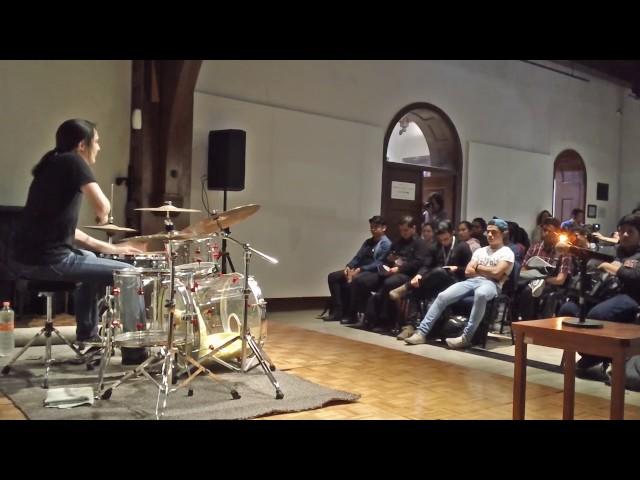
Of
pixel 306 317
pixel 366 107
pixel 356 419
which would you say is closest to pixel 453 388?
pixel 356 419

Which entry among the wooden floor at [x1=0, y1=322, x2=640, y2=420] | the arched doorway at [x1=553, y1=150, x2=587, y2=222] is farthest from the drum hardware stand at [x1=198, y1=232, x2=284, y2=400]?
the arched doorway at [x1=553, y1=150, x2=587, y2=222]

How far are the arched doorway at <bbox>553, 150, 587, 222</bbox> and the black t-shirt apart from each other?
30.6ft

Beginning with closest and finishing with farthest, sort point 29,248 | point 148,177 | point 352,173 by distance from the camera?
point 29,248, point 148,177, point 352,173

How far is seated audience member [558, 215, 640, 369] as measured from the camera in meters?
3.69

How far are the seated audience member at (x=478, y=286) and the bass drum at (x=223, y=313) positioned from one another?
5.69 feet

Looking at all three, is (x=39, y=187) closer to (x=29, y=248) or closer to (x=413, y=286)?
(x=29, y=248)

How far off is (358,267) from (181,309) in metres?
2.99

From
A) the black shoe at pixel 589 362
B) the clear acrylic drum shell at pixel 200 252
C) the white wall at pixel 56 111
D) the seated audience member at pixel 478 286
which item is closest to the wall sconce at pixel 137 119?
the white wall at pixel 56 111

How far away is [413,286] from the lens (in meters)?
5.54

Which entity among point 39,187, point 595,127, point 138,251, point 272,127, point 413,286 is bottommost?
point 413,286

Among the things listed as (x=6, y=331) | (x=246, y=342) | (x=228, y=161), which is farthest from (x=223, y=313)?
(x=228, y=161)

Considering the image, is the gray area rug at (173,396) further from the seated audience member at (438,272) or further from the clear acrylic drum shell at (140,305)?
the seated audience member at (438,272)

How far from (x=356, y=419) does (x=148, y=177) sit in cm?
407

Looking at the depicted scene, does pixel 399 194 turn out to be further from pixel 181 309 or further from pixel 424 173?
pixel 181 309
